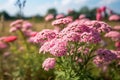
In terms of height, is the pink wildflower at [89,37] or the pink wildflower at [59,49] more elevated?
the pink wildflower at [89,37]

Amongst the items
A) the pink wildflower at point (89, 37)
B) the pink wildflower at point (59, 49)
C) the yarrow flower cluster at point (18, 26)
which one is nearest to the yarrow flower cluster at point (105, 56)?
the pink wildflower at point (89, 37)

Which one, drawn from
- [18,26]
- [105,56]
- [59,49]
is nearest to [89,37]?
[59,49]

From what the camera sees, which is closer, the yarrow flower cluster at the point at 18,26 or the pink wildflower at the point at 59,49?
the pink wildflower at the point at 59,49

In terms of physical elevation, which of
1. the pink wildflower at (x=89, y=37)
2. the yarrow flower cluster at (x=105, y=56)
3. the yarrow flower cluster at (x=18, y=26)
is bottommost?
the yarrow flower cluster at (x=18, y=26)

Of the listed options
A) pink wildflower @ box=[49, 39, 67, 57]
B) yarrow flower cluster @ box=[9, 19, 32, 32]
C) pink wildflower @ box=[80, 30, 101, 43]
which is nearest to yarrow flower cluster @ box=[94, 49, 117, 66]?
pink wildflower @ box=[80, 30, 101, 43]

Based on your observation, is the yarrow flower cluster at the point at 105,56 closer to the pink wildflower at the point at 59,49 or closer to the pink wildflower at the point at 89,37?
the pink wildflower at the point at 89,37

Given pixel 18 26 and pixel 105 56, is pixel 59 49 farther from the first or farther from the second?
pixel 18 26

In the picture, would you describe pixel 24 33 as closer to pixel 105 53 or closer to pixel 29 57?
pixel 29 57

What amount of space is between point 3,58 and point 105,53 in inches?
227

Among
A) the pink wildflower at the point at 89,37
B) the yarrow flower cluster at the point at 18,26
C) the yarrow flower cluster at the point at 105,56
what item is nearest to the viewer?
the pink wildflower at the point at 89,37

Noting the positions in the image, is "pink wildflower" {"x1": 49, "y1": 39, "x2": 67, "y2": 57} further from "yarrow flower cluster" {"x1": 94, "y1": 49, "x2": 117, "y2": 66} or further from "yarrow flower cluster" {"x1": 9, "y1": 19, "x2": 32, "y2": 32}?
"yarrow flower cluster" {"x1": 9, "y1": 19, "x2": 32, "y2": 32}

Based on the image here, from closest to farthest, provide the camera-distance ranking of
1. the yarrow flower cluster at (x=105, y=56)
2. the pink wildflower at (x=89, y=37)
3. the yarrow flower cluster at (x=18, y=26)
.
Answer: the pink wildflower at (x=89, y=37) → the yarrow flower cluster at (x=105, y=56) → the yarrow flower cluster at (x=18, y=26)

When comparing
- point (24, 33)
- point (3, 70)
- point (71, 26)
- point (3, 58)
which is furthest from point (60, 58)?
point (3, 58)

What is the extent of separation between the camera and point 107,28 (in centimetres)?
479
